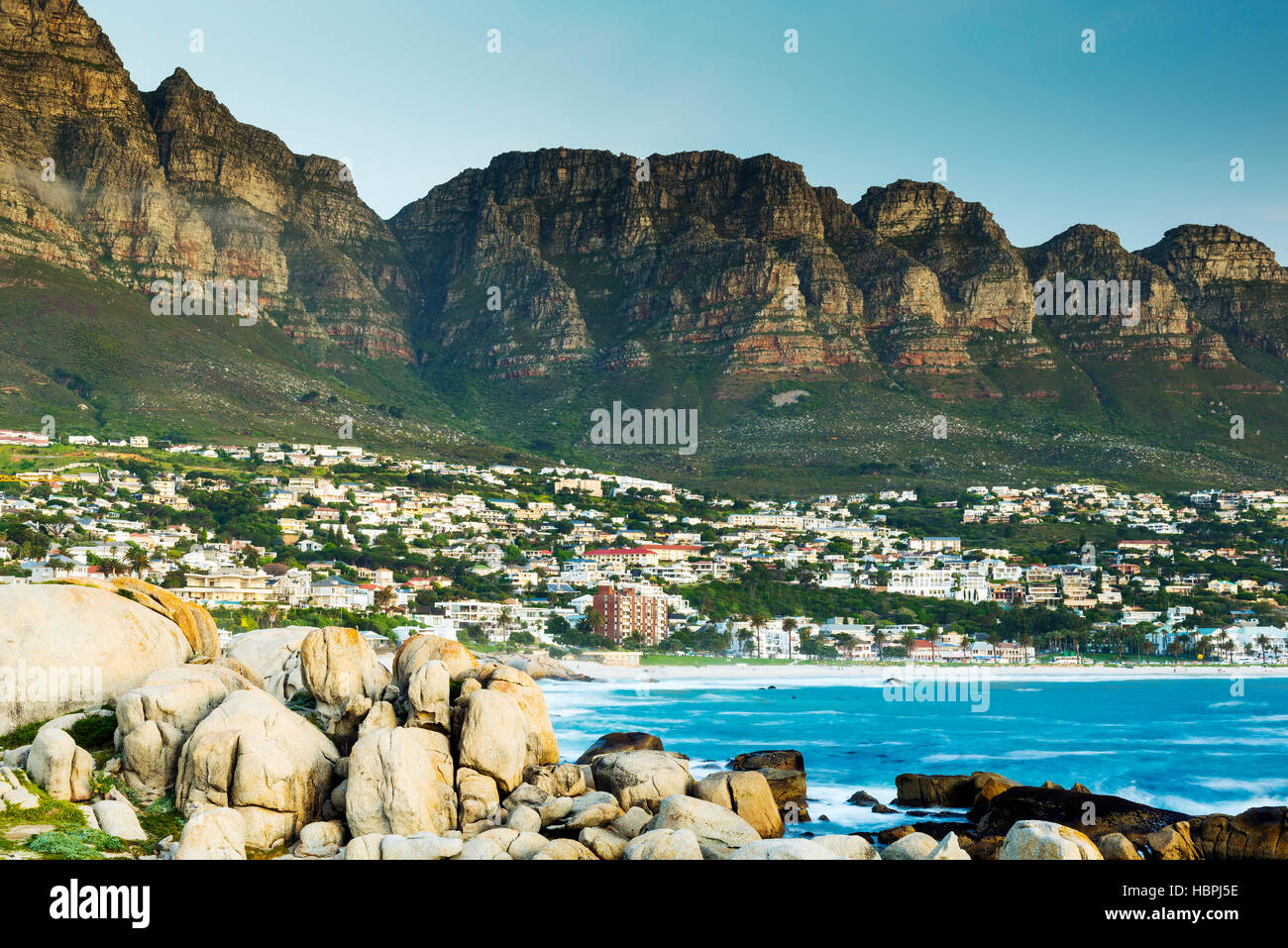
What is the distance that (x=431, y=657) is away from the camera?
86.3ft

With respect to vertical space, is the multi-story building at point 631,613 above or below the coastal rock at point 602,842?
below

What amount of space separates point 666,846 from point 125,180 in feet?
556

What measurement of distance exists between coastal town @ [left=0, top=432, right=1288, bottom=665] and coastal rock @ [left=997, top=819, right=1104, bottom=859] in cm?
5141

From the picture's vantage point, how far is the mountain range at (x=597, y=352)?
140 metres

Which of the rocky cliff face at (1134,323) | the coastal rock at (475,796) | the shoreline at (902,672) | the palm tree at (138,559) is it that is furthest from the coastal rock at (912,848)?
the rocky cliff face at (1134,323)

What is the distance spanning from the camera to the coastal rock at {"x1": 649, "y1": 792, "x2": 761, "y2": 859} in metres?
21.4

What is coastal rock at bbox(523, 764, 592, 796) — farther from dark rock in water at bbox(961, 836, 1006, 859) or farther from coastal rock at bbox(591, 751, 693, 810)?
dark rock in water at bbox(961, 836, 1006, 859)

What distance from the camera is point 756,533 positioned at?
128 m

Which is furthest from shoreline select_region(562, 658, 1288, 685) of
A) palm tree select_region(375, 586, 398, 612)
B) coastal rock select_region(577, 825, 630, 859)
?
coastal rock select_region(577, 825, 630, 859)

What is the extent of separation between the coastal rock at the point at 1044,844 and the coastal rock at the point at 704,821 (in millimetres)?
4555

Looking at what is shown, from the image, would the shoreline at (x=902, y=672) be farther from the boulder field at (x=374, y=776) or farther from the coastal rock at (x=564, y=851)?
the coastal rock at (x=564, y=851)
